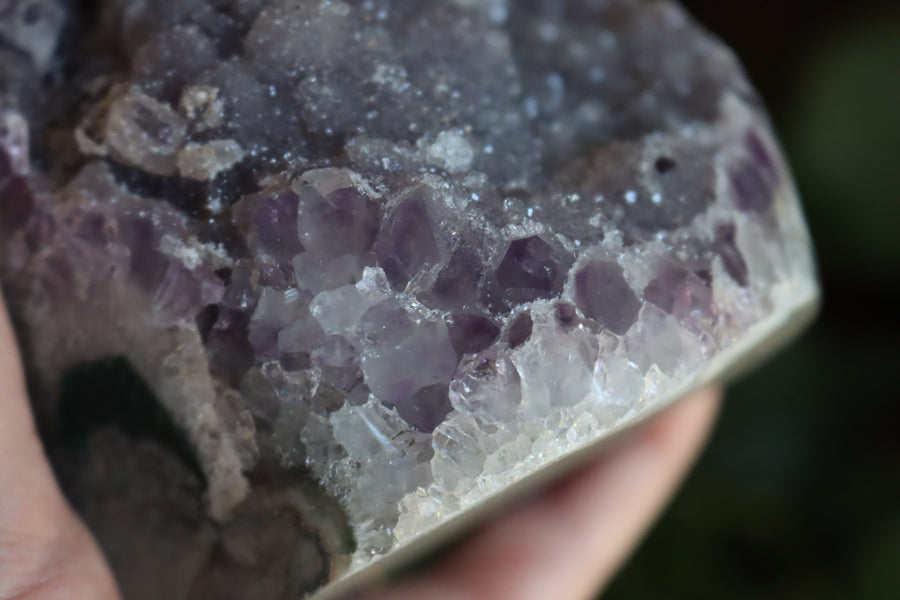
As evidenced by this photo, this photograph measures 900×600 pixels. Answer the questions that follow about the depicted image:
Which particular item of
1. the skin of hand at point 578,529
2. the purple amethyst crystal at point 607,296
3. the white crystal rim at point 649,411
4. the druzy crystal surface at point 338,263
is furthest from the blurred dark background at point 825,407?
the purple amethyst crystal at point 607,296

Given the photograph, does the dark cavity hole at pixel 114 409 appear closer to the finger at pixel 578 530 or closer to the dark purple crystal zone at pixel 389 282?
the dark purple crystal zone at pixel 389 282

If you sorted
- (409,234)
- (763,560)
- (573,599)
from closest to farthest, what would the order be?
(409,234) → (573,599) → (763,560)

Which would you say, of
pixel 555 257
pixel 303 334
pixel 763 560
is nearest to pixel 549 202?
pixel 555 257

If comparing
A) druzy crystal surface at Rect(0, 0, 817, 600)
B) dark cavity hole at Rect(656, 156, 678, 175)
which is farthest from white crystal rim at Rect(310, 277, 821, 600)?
dark cavity hole at Rect(656, 156, 678, 175)

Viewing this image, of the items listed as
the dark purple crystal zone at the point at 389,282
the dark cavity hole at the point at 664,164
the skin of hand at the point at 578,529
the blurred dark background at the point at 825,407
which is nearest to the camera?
the dark purple crystal zone at the point at 389,282

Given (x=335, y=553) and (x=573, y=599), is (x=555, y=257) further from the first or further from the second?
(x=573, y=599)

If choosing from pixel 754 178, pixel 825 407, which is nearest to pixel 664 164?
pixel 754 178

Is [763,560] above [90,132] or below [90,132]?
below

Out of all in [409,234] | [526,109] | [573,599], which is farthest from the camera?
[573,599]
